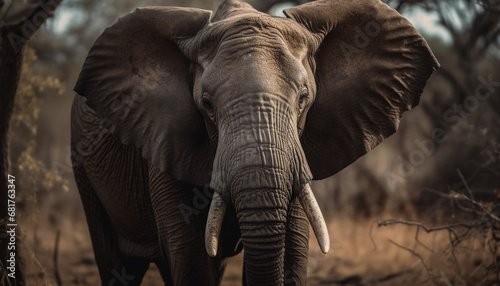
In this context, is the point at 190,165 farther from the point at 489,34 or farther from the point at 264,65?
the point at 489,34

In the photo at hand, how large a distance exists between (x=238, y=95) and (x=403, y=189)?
649cm

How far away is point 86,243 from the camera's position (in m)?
9.09

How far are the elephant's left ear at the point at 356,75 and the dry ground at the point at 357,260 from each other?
201 cm

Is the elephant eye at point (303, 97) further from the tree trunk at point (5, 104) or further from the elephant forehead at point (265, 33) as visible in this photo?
the tree trunk at point (5, 104)

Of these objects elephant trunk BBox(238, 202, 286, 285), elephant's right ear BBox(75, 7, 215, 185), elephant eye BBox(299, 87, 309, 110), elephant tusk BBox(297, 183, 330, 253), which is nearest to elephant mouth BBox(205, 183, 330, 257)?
elephant tusk BBox(297, 183, 330, 253)

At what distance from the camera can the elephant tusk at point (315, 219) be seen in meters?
3.22

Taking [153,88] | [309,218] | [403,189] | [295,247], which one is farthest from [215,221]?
[403,189]

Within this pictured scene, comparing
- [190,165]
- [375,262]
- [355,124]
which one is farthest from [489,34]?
[190,165]

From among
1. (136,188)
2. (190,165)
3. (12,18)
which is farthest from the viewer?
(12,18)

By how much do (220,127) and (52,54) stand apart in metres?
10.3

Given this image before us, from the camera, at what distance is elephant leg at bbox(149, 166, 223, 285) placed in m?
4.04

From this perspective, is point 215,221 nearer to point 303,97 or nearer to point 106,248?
point 303,97

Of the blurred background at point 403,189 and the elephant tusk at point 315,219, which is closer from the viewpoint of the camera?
the elephant tusk at point 315,219

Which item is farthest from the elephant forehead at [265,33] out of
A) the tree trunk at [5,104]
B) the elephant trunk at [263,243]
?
the tree trunk at [5,104]
